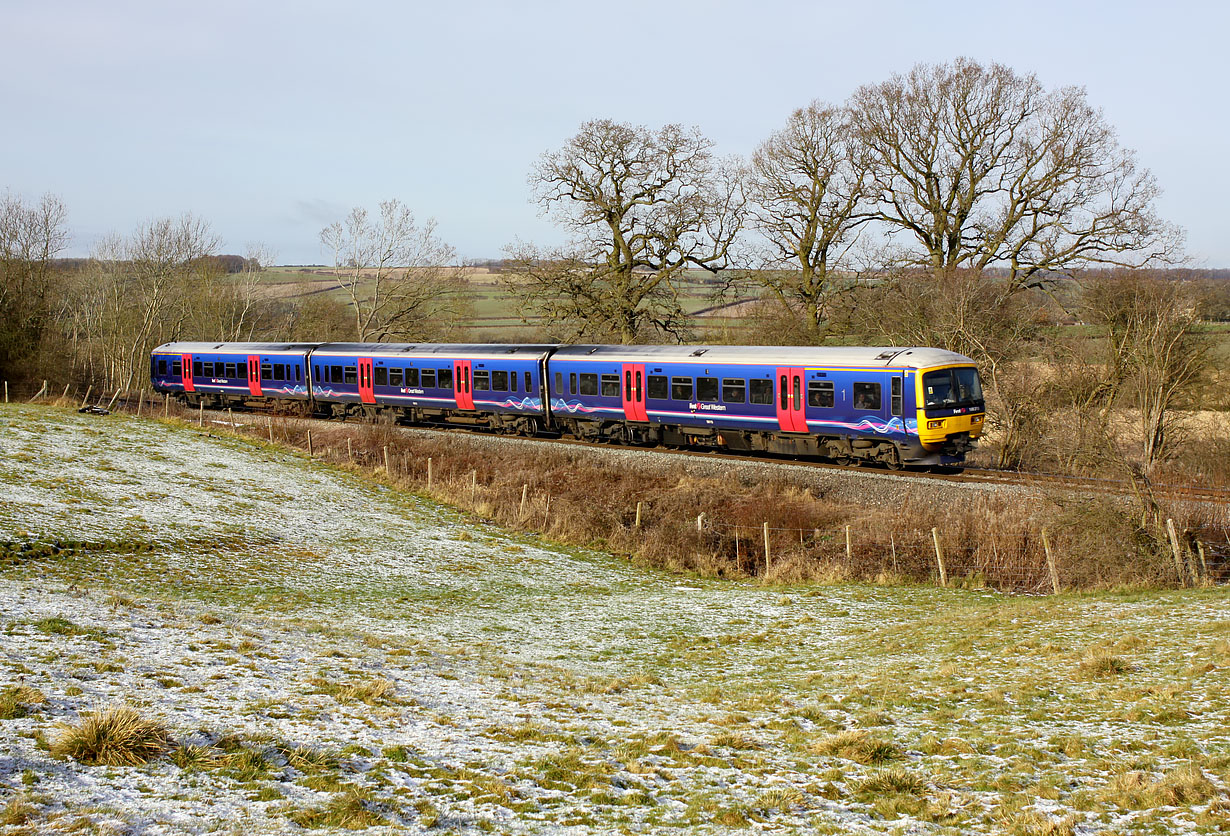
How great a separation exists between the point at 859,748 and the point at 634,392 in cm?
2035

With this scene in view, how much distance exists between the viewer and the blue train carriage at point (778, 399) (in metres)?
22.2

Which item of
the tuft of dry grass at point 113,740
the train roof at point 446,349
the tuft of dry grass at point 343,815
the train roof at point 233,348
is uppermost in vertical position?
the train roof at point 233,348

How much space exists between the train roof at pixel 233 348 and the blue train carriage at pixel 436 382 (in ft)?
4.93

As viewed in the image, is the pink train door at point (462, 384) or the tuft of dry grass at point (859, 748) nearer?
the tuft of dry grass at point (859, 748)

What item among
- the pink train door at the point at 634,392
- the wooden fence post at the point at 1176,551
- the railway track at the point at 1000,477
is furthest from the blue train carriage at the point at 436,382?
the wooden fence post at the point at 1176,551

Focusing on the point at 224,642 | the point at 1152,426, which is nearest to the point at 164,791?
the point at 224,642

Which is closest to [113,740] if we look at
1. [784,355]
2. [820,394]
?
[820,394]

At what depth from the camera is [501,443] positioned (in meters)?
29.7

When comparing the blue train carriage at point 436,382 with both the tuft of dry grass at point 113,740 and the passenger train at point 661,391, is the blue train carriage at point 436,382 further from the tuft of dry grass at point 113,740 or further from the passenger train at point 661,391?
the tuft of dry grass at point 113,740

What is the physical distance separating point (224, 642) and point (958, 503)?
594 inches

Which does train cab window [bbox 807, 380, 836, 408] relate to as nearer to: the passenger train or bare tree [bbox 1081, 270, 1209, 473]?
the passenger train

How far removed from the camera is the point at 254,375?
39.6 m

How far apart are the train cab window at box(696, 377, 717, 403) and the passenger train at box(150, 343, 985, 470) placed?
0.13 ft

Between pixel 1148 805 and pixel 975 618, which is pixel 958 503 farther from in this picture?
pixel 1148 805
